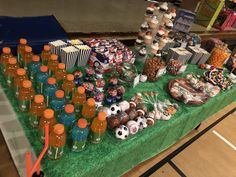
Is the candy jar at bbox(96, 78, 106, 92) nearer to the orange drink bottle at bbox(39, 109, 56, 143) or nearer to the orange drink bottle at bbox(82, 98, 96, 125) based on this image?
the orange drink bottle at bbox(82, 98, 96, 125)

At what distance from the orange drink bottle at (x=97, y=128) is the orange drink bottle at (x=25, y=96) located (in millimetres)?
278

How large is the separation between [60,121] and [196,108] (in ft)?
2.77

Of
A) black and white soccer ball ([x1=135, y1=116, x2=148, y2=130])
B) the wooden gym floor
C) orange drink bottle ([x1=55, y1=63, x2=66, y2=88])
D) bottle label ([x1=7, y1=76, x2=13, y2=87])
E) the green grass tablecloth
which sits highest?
orange drink bottle ([x1=55, y1=63, x2=66, y2=88])

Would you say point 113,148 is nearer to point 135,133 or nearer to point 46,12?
point 135,133

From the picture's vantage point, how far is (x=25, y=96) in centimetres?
92

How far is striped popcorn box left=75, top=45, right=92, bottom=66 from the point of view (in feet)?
4.17

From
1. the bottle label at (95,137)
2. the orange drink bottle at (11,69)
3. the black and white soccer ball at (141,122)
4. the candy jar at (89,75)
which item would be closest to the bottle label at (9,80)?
the orange drink bottle at (11,69)

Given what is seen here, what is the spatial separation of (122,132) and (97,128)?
0.15 m

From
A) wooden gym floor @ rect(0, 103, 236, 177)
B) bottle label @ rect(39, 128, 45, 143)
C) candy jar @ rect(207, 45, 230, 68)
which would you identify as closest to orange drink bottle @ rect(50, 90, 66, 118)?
bottle label @ rect(39, 128, 45, 143)

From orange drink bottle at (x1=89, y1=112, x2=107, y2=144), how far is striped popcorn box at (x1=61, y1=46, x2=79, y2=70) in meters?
0.47

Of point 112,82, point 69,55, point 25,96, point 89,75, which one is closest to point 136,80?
point 112,82

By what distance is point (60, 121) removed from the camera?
90cm

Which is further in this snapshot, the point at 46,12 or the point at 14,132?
the point at 46,12

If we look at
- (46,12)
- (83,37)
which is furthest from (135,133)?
(46,12)
